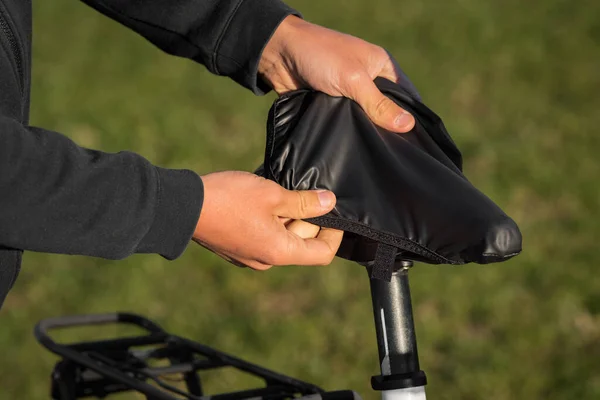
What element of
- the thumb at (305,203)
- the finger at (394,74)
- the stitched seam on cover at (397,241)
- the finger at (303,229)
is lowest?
the stitched seam on cover at (397,241)

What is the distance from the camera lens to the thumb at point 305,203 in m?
1.55

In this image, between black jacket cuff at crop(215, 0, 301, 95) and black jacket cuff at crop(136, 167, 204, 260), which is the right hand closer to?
black jacket cuff at crop(136, 167, 204, 260)

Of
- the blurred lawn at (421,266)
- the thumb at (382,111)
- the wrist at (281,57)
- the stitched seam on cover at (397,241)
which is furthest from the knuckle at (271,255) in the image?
the blurred lawn at (421,266)

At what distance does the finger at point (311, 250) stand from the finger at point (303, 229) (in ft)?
0.08

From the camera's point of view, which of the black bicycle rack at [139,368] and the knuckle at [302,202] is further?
the black bicycle rack at [139,368]

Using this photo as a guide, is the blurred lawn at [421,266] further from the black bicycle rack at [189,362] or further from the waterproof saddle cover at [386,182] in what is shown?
the waterproof saddle cover at [386,182]

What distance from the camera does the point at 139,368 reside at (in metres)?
2.09

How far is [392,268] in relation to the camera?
154 centimetres

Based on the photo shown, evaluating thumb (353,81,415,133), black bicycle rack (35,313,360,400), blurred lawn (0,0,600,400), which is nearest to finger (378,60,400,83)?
thumb (353,81,415,133)

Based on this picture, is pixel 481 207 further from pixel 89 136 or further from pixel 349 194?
pixel 89 136

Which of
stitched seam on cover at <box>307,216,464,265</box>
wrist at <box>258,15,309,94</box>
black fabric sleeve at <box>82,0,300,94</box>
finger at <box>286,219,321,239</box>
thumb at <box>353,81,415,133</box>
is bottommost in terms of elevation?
stitched seam on cover at <box>307,216,464,265</box>

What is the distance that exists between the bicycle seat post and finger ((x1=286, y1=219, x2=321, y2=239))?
13 cm

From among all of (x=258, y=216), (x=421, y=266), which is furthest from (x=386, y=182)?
(x=421, y=266)

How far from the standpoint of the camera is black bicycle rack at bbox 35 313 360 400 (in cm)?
185
